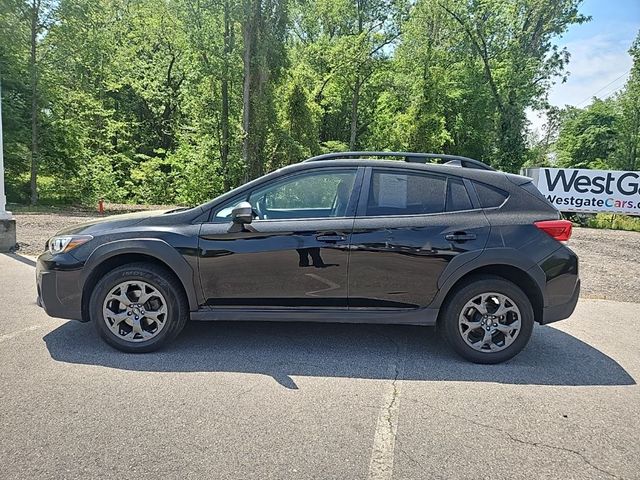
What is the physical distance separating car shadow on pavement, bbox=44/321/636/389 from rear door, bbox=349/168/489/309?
21.2 inches

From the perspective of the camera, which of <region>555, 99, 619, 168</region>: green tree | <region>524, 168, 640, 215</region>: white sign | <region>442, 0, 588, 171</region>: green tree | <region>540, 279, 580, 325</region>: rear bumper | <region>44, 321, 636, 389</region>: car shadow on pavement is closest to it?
<region>44, 321, 636, 389</region>: car shadow on pavement

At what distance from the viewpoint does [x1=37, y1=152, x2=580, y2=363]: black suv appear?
4004mm

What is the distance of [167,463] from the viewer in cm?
262

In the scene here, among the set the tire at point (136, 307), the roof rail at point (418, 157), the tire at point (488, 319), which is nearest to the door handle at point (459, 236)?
the tire at point (488, 319)

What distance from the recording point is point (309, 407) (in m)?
→ 3.27

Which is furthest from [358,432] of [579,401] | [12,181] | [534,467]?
[12,181]

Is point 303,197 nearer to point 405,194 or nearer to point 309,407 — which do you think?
point 405,194

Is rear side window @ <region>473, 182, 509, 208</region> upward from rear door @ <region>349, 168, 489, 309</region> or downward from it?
upward

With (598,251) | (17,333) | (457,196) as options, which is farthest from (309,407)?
(598,251)

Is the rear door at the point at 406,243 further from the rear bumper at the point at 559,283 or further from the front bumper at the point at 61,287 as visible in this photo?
the front bumper at the point at 61,287

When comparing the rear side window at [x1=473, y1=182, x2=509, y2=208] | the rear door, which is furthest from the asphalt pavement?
the rear side window at [x1=473, y1=182, x2=509, y2=208]

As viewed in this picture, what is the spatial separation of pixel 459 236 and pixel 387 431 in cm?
180

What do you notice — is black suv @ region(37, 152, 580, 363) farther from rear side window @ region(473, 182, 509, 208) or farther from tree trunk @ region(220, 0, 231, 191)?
tree trunk @ region(220, 0, 231, 191)

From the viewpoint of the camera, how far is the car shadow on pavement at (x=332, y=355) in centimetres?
384
